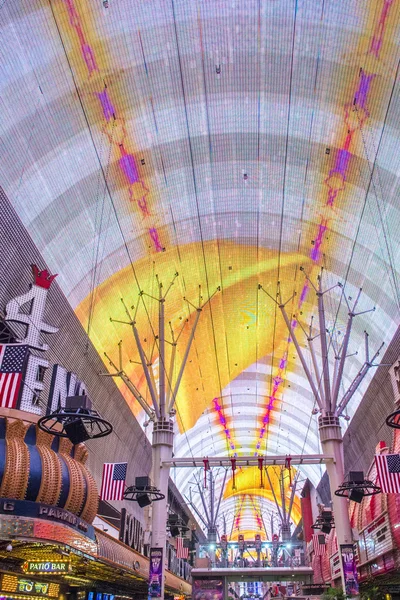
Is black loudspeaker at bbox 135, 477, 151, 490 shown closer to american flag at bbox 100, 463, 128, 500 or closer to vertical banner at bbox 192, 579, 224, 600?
american flag at bbox 100, 463, 128, 500

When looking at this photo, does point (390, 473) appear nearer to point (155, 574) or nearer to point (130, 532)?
point (155, 574)

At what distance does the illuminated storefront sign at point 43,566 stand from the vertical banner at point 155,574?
7232 millimetres

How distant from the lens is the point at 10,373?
38.8 feet

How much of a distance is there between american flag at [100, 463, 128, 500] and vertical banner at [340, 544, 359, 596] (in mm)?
8828

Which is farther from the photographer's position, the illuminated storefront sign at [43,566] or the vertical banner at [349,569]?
the vertical banner at [349,569]

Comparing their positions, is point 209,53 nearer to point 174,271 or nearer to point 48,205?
point 48,205

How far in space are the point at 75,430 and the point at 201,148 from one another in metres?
14.0

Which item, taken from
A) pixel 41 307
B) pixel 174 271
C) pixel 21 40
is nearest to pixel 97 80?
pixel 21 40

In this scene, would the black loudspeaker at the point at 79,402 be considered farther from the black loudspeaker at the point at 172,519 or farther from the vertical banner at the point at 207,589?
the vertical banner at the point at 207,589

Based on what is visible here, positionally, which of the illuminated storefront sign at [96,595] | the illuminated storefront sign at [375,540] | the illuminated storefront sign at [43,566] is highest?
the illuminated storefront sign at [375,540]

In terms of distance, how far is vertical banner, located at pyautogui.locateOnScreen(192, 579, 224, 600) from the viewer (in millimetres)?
38938

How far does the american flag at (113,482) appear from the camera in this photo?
17.0 metres

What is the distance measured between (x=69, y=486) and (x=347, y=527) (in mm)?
13240

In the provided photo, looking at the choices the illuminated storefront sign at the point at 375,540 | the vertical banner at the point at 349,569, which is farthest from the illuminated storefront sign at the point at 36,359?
the vertical banner at the point at 349,569
